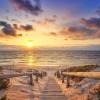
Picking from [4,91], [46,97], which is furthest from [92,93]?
[4,91]

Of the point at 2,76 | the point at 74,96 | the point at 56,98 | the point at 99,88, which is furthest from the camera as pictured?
the point at 74,96

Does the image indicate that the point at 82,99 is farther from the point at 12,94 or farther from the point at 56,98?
the point at 12,94

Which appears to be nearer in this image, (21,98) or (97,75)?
(97,75)

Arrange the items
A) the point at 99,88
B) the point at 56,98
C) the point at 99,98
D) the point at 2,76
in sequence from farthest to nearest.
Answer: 1. the point at 56,98
2. the point at 99,88
3. the point at 99,98
4. the point at 2,76

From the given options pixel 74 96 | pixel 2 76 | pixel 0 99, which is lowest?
pixel 74 96

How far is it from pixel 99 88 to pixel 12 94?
3323mm

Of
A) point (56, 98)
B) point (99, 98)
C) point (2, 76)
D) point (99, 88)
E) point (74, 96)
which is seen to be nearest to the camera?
point (2, 76)

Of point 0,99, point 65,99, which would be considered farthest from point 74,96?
point 0,99

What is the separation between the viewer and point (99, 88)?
8195mm

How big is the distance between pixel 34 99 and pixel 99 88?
2486mm

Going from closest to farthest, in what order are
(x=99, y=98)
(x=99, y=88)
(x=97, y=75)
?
(x=97, y=75)
(x=99, y=98)
(x=99, y=88)

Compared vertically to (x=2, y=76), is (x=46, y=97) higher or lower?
lower

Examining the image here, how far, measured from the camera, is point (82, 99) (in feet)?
27.6

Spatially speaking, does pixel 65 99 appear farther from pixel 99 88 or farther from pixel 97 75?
pixel 97 75
